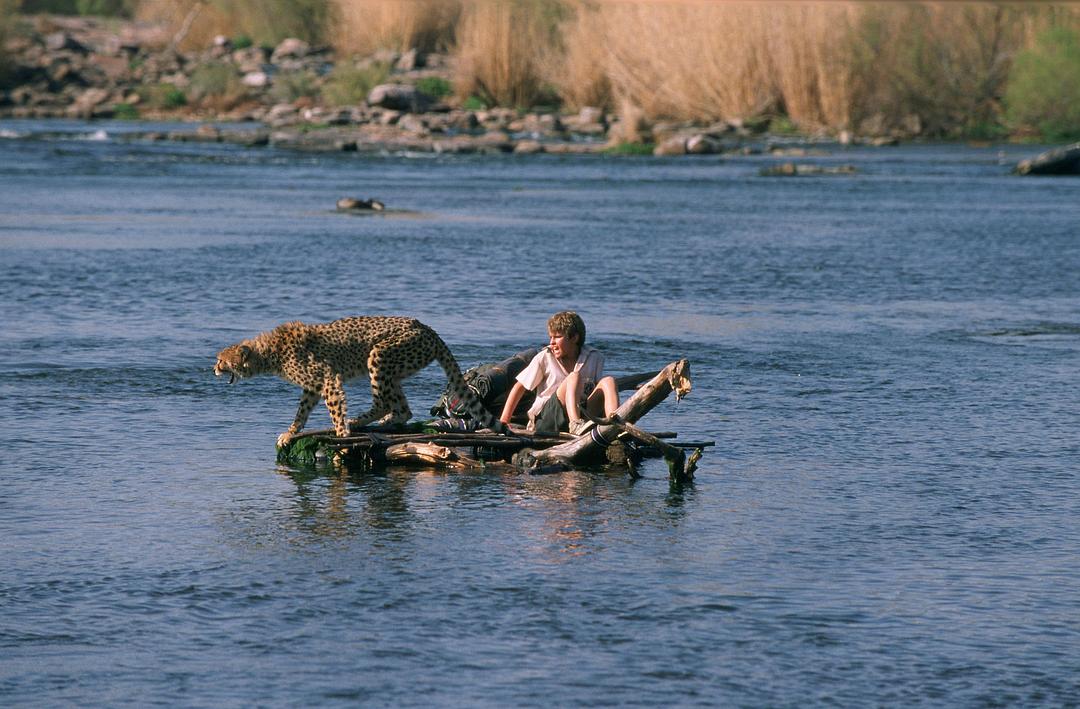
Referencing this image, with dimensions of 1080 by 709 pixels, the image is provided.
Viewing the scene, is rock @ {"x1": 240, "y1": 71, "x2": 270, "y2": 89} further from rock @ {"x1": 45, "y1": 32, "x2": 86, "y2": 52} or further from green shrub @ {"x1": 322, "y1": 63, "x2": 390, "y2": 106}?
rock @ {"x1": 45, "y1": 32, "x2": 86, "y2": 52}

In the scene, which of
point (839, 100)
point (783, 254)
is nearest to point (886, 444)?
point (783, 254)

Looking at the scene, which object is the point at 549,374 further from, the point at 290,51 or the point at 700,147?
the point at 290,51

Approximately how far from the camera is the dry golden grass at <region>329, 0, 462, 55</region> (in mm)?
81438

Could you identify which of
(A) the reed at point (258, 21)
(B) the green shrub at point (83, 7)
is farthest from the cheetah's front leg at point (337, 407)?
(B) the green shrub at point (83, 7)

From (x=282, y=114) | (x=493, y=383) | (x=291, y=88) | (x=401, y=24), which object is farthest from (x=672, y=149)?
(x=493, y=383)

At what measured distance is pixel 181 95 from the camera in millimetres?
74875

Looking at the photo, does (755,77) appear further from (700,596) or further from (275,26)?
(700,596)

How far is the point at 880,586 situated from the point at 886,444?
3827 millimetres

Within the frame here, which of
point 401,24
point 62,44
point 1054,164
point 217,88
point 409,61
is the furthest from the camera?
point 62,44

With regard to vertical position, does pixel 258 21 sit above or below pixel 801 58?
above

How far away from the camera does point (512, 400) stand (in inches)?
Result: 473

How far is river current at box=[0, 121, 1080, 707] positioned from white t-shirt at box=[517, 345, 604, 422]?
68 centimetres

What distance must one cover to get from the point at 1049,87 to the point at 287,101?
30774 millimetres

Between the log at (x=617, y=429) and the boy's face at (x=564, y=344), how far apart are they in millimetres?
576
